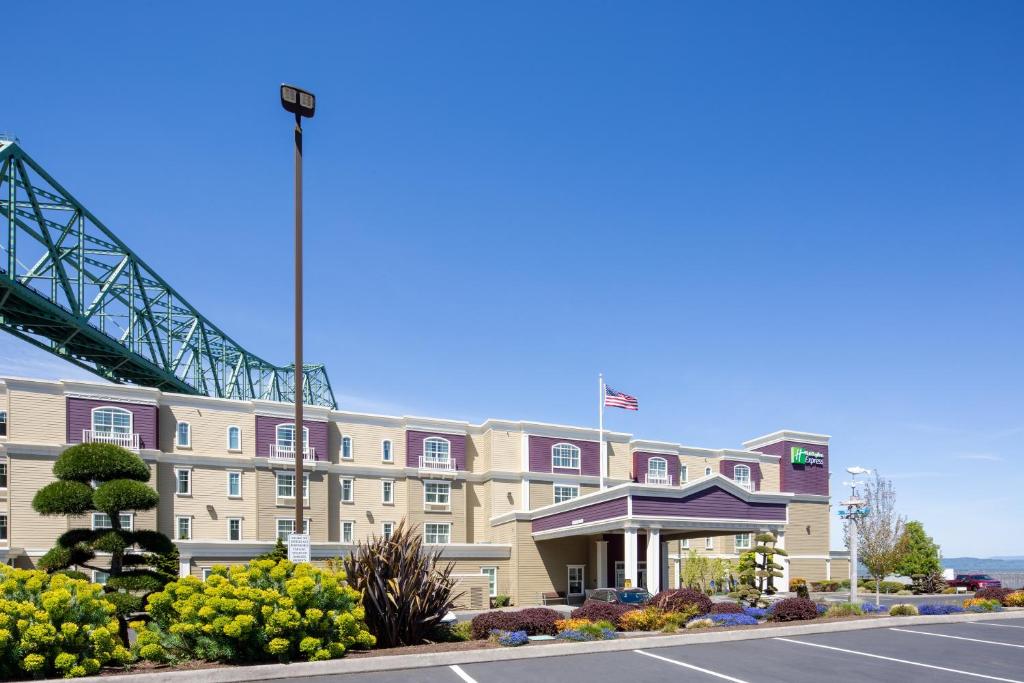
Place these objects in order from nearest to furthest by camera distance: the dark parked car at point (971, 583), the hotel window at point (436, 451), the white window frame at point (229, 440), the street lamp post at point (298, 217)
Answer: the street lamp post at point (298, 217)
the white window frame at point (229, 440)
the hotel window at point (436, 451)
the dark parked car at point (971, 583)

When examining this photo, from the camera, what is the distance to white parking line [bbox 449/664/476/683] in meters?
16.4

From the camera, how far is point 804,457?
6831 centimetres

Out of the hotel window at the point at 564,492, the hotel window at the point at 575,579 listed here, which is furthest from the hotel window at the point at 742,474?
the hotel window at the point at 575,579

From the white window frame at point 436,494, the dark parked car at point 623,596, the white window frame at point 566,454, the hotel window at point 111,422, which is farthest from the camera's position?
the white window frame at point 566,454

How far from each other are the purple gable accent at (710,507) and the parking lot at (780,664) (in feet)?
55.5

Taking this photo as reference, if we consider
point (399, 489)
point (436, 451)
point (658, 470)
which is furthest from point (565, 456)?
point (399, 489)

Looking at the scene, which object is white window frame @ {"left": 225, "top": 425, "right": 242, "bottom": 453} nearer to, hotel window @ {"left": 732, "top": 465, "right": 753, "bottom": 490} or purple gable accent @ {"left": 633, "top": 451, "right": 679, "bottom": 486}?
purple gable accent @ {"left": 633, "top": 451, "right": 679, "bottom": 486}

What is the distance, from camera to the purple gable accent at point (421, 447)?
54.3 m

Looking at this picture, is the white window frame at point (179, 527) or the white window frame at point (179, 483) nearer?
the white window frame at point (179, 527)

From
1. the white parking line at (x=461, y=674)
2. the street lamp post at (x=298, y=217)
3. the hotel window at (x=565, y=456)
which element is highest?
the street lamp post at (x=298, y=217)

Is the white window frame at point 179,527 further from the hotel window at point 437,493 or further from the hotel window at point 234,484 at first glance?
the hotel window at point 437,493

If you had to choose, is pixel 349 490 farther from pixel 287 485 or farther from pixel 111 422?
pixel 111 422

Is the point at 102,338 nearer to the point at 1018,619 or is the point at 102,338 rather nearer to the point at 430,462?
the point at 430,462

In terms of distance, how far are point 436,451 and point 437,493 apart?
110 inches
